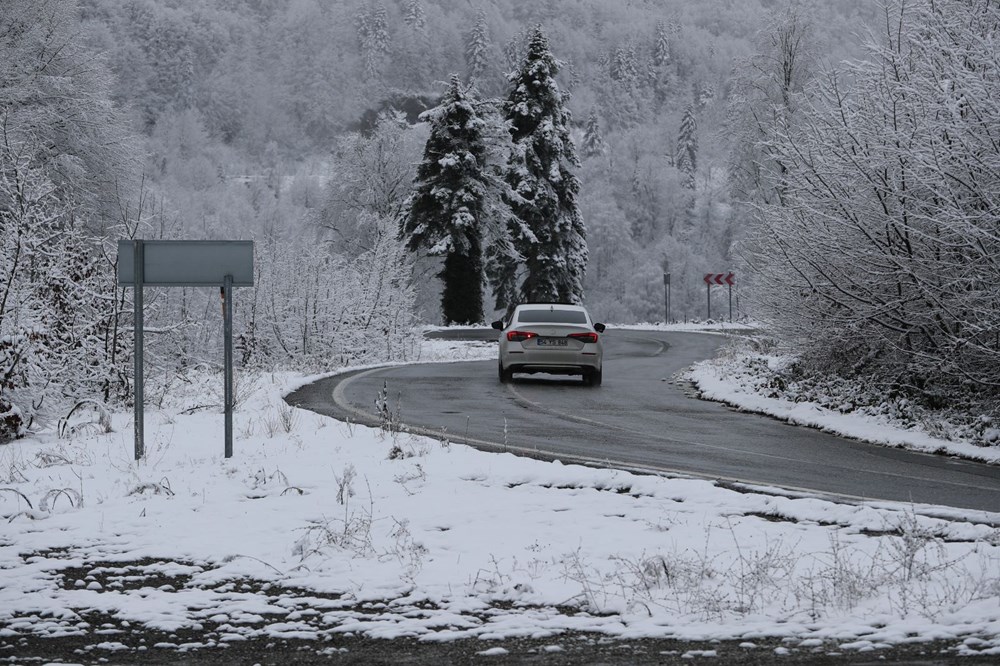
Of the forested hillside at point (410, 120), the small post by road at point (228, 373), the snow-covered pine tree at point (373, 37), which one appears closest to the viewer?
the small post by road at point (228, 373)

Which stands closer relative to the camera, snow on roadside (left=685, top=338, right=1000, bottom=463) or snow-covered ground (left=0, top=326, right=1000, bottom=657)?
snow-covered ground (left=0, top=326, right=1000, bottom=657)

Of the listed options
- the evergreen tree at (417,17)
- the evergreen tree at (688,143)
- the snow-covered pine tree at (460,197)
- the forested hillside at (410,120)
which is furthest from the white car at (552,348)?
the evergreen tree at (417,17)

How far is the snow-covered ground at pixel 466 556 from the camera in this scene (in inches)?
222

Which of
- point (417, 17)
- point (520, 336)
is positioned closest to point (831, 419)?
point (520, 336)

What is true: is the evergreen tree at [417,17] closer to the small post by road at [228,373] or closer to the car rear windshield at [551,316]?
the car rear windshield at [551,316]

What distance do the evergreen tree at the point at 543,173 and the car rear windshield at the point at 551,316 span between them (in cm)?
3075

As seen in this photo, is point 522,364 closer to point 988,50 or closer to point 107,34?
point 988,50

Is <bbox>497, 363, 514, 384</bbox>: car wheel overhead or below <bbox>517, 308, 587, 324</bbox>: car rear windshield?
below

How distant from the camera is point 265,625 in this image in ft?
18.7

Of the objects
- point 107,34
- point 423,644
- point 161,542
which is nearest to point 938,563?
point 423,644

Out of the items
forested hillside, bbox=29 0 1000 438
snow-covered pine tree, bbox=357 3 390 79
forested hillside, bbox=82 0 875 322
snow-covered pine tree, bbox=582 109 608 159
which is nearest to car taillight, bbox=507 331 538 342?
forested hillside, bbox=29 0 1000 438

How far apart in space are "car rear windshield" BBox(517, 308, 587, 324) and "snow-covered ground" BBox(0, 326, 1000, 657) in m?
10.8

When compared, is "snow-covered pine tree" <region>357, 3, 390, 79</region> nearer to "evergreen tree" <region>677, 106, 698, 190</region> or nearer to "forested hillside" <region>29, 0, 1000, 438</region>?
"evergreen tree" <region>677, 106, 698, 190</region>

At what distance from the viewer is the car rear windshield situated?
70.0ft
